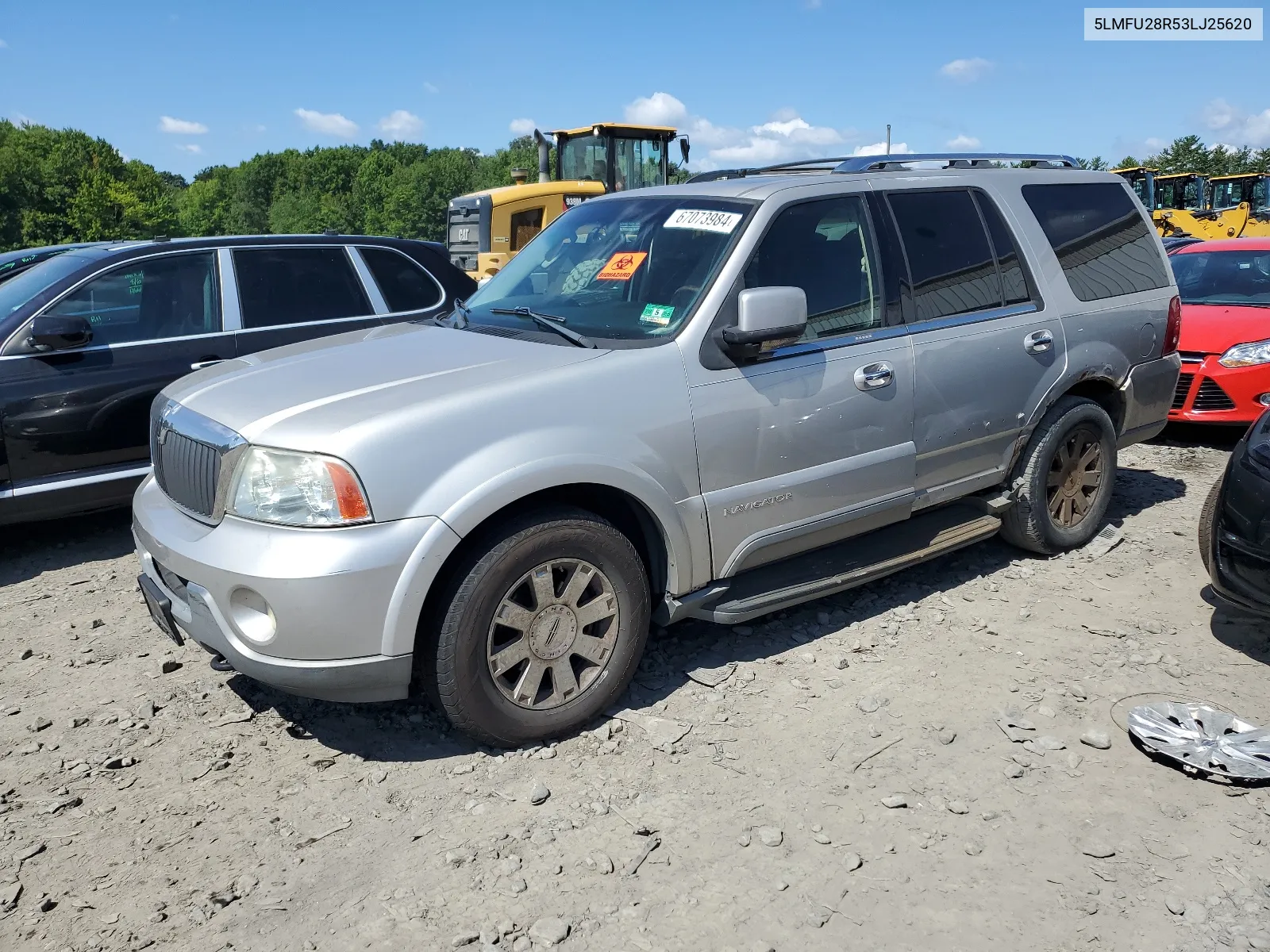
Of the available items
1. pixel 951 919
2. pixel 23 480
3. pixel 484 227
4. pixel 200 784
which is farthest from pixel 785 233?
pixel 484 227

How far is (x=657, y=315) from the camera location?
385 cm

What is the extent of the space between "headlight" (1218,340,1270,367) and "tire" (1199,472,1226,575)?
352 cm

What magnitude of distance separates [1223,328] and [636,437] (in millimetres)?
6479

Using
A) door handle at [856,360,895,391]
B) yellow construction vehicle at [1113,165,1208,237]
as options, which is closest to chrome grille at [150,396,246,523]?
door handle at [856,360,895,391]

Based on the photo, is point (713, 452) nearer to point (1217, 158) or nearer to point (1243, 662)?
point (1243, 662)

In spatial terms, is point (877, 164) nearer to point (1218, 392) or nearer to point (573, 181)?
point (1218, 392)

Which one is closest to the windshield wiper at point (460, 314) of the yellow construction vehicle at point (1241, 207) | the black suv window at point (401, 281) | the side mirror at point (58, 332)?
the black suv window at point (401, 281)

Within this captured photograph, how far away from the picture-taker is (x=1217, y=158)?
6169 centimetres

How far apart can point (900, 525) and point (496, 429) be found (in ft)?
7.55

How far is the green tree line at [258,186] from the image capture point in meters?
67.6

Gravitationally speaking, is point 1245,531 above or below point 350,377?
below

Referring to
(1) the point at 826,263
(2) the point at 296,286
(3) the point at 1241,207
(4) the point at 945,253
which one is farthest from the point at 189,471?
(3) the point at 1241,207

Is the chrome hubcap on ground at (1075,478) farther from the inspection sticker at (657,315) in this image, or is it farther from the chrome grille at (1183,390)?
the chrome grille at (1183,390)

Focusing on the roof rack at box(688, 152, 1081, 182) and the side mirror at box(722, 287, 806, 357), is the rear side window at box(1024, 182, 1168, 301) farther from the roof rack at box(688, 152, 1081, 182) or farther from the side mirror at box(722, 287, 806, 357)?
the side mirror at box(722, 287, 806, 357)
